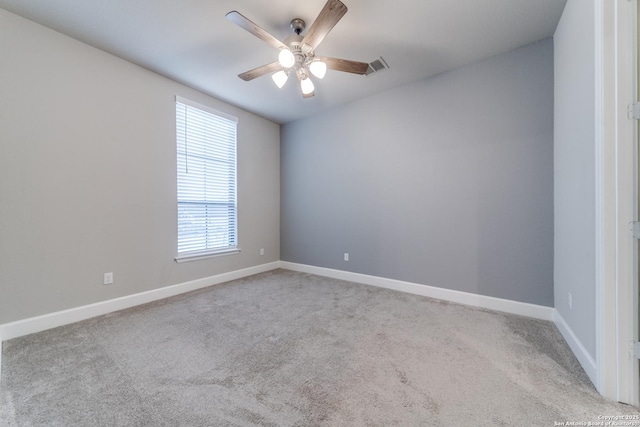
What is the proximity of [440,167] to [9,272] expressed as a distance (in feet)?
13.9

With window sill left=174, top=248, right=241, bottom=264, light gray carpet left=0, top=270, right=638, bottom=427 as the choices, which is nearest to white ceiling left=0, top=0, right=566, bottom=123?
window sill left=174, top=248, right=241, bottom=264

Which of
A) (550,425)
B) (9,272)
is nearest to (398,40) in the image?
(550,425)

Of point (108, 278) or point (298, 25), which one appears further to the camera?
point (108, 278)

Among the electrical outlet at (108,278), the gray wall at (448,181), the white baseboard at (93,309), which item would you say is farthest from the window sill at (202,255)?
the gray wall at (448,181)

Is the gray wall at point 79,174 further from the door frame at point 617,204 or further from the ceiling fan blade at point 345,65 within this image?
the door frame at point 617,204

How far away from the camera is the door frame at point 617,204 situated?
135cm

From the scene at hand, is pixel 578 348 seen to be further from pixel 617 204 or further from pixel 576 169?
pixel 576 169

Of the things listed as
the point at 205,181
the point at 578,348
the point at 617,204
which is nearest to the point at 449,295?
the point at 578,348

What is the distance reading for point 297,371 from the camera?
5.45ft

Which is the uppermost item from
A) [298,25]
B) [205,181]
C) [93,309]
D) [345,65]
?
[298,25]

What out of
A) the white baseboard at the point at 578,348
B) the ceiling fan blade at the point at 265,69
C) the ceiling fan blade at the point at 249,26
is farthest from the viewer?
the ceiling fan blade at the point at 265,69

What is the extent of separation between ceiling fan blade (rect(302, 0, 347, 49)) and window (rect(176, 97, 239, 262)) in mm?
2106

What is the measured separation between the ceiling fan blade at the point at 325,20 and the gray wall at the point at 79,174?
2133mm

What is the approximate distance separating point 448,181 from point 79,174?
12.7 feet
